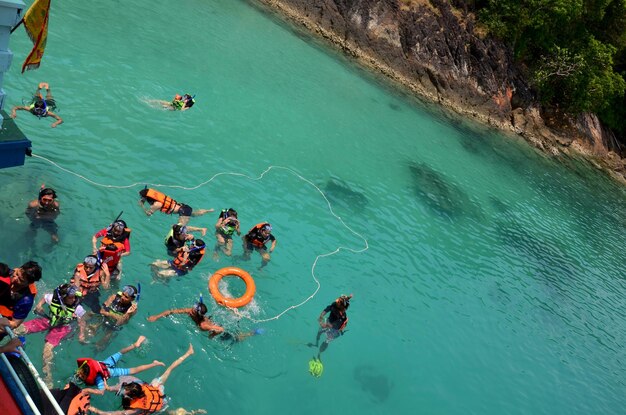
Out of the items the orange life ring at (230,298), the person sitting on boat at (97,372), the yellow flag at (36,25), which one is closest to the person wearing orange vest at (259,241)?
the orange life ring at (230,298)

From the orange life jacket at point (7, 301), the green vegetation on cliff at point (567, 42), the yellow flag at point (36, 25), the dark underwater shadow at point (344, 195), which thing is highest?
the green vegetation on cliff at point (567, 42)

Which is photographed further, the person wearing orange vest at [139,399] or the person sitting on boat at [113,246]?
the person sitting on boat at [113,246]

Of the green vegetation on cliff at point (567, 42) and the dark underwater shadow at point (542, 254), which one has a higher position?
the green vegetation on cliff at point (567, 42)

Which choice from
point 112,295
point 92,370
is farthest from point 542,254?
point 92,370

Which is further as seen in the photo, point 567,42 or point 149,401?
point 567,42

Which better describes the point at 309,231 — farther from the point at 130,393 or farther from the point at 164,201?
the point at 130,393

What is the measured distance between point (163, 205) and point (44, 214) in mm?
2952

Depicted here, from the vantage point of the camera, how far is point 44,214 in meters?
11.1

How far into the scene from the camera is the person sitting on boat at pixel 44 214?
10.9 metres

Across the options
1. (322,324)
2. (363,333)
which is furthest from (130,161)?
(363,333)

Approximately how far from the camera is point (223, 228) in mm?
13180

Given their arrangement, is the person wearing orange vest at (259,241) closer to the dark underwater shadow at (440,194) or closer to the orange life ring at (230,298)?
the orange life ring at (230,298)

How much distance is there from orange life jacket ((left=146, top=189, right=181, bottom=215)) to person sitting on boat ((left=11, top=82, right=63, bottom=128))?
430 centimetres

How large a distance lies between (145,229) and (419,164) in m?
15.9
